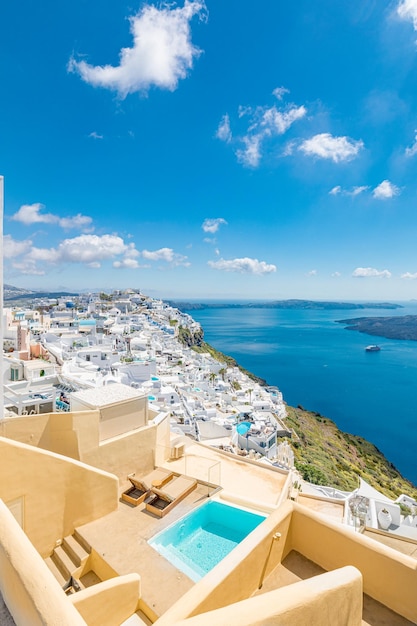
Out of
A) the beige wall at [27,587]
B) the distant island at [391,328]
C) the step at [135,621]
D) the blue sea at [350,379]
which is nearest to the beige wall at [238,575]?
the beige wall at [27,587]

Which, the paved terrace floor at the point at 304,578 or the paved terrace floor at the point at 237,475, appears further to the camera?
the paved terrace floor at the point at 237,475

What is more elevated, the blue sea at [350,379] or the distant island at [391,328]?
the distant island at [391,328]

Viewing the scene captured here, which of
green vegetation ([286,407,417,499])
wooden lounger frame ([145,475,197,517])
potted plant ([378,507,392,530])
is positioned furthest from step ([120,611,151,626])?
green vegetation ([286,407,417,499])

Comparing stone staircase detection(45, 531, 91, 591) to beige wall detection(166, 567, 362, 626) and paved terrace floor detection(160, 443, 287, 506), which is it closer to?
paved terrace floor detection(160, 443, 287, 506)

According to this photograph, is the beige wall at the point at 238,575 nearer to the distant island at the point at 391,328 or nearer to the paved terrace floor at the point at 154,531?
the paved terrace floor at the point at 154,531

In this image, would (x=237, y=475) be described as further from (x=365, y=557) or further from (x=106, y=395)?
(x=365, y=557)

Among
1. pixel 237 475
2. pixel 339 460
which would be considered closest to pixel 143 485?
pixel 237 475
